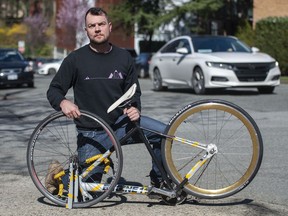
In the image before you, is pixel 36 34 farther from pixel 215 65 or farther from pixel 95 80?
pixel 95 80

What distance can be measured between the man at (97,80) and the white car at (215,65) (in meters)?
12.7

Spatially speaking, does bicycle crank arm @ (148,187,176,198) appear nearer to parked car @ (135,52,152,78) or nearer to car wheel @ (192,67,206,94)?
car wheel @ (192,67,206,94)

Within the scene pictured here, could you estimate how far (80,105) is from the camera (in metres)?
5.91

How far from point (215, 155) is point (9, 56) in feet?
74.6

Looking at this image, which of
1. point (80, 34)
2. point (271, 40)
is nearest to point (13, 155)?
point (271, 40)

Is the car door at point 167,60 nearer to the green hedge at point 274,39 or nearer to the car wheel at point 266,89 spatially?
the car wheel at point 266,89

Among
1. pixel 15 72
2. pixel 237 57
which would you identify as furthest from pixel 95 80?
pixel 15 72

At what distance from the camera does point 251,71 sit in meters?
18.6

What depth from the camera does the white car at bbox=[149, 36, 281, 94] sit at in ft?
60.6

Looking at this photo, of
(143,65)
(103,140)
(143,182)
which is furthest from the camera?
(143,65)

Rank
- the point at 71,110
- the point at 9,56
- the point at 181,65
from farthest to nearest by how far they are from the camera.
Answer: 1. the point at 9,56
2. the point at 181,65
3. the point at 71,110

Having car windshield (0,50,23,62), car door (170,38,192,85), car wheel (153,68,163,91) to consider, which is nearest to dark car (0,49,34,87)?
car windshield (0,50,23,62)

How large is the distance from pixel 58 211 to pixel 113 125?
806 millimetres

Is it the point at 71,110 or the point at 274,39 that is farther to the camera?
the point at 274,39
